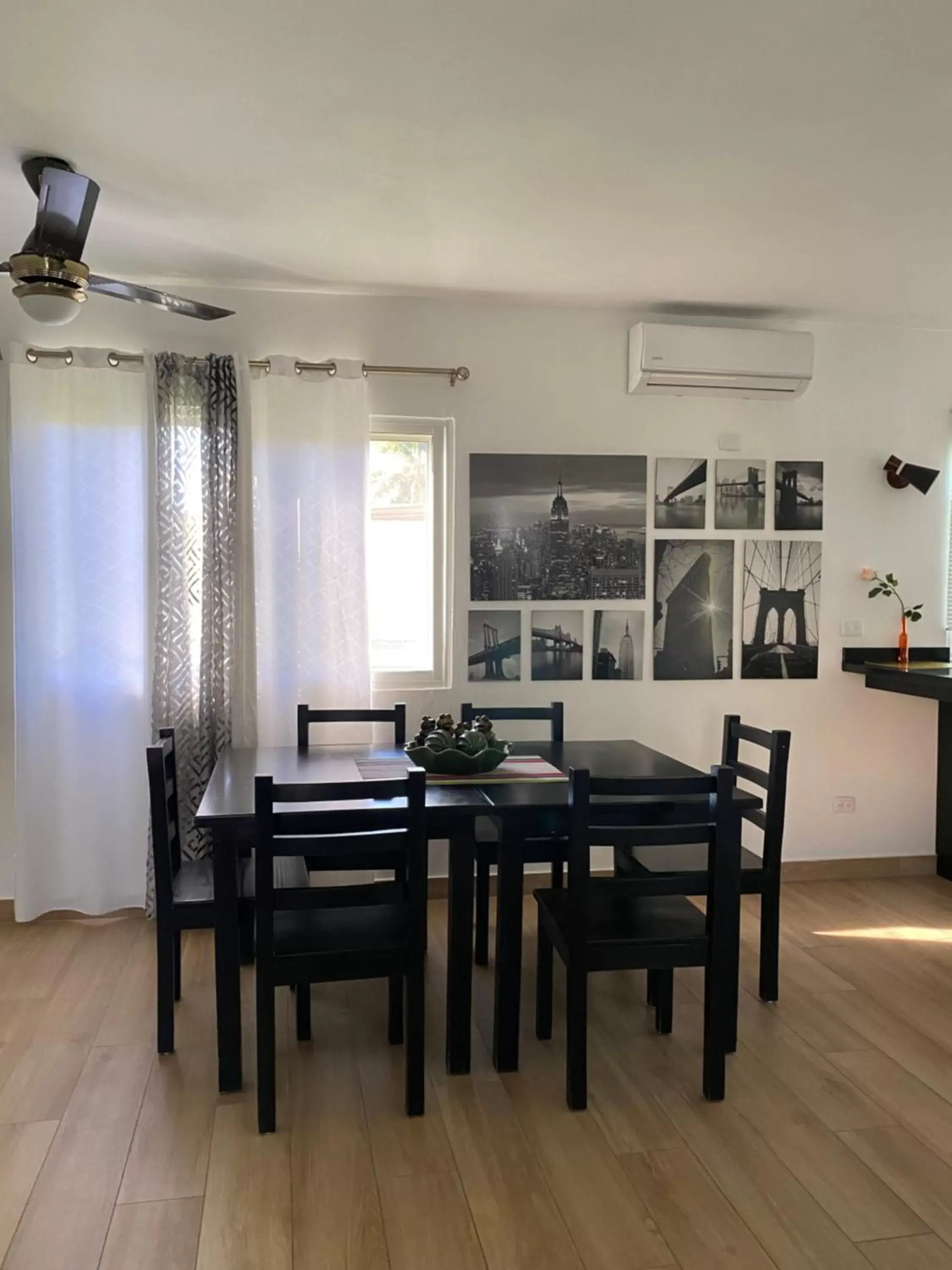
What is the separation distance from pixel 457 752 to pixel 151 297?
1705 mm

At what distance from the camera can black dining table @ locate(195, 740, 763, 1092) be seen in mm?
2490

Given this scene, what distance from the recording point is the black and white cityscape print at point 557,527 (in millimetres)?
4121

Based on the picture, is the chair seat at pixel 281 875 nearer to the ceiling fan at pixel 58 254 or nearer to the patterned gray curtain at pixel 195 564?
the patterned gray curtain at pixel 195 564

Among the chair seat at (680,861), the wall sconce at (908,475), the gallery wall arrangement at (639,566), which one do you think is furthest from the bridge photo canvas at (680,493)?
the chair seat at (680,861)

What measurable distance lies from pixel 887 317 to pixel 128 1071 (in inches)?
168

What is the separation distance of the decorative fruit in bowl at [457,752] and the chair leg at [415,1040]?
0.68m

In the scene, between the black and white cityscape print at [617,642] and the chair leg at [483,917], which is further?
the black and white cityscape print at [617,642]

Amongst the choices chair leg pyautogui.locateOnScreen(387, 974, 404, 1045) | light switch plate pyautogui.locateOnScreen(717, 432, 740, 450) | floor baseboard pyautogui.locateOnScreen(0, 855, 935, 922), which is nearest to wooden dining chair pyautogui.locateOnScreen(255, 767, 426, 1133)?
chair leg pyautogui.locateOnScreen(387, 974, 404, 1045)

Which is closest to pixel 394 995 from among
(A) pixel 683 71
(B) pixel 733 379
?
(A) pixel 683 71

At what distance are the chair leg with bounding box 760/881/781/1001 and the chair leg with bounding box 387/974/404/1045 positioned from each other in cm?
121

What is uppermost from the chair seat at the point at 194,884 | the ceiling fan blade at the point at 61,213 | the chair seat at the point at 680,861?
the ceiling fan blade at the point at 61,213

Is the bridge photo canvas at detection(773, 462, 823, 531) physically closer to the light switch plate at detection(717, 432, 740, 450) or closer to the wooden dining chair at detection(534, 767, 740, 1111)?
the light switch plate at detection(717, 432, 740, 450)

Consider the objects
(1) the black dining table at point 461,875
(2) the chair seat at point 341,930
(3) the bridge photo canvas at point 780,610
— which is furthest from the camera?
(3) the bridge photo canvas at point 780,610

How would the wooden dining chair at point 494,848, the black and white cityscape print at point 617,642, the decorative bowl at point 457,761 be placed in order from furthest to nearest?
the black and white cityscape print at point 617,642 < the wooden dining chair at point 494,848 < the decorative bowl at point 457,761
